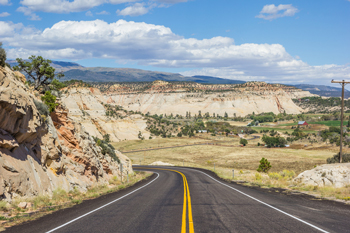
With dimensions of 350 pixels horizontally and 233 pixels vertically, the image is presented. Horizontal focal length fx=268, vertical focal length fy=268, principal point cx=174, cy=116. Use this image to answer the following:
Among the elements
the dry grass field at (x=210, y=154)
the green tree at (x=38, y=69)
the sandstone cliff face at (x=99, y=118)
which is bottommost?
the dry grass field at (x=210, y=154)

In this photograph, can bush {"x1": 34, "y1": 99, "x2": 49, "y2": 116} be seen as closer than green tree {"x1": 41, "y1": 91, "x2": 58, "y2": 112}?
Yes

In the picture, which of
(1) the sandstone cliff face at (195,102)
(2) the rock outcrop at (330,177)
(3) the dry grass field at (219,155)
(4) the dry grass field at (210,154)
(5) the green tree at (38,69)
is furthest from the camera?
(1) the sandstone cliff face at (195,102)

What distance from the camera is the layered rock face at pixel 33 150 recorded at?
35.8 ft

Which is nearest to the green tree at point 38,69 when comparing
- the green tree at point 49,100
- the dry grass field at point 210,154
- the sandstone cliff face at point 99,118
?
the green tree at point 49,100

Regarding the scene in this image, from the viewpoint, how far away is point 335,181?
55.8ft

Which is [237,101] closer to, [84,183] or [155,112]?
[155,112]

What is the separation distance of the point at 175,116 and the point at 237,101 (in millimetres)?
48437

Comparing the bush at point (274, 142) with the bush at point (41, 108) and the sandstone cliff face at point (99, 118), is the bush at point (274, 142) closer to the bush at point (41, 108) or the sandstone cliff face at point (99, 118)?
the sandstone cliff face at point (99, 118)

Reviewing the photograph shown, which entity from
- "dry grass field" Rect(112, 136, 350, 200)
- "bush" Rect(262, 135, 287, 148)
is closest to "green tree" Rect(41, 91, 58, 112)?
"dry grass field" Rect(112, 136, 350, 200)

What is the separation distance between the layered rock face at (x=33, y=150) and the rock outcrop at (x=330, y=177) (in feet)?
50.2

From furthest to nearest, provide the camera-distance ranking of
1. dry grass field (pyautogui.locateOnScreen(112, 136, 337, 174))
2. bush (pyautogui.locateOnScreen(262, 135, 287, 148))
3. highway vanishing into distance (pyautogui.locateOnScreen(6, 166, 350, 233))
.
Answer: bush (pyautogui.locateOnScreen(262, 135, 287, 148)) < dry grass field (pyautogui.locateOnScreen(112, 136, 337, 174)) < highway vanishing into distance (pyautogui.locateOnScreen(6, 166, 350, 233))

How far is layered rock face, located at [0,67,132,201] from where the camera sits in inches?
429

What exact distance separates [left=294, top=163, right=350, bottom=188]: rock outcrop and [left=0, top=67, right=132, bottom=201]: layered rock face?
1531 cm

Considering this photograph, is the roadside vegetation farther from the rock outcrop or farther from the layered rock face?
the rock outcrop
